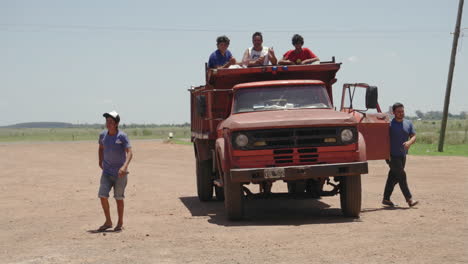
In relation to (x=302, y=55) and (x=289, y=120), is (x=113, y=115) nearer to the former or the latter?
(x=289, y=120)

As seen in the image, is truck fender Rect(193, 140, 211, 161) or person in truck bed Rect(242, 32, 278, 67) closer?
person in truck bed Rect(242, 32, 278, 67)

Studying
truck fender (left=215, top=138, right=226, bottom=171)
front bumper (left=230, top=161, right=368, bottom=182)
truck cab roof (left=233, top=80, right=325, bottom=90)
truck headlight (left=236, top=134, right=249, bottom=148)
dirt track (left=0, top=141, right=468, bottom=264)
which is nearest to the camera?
dirt track (left=0, top=141, right=468, bottom=264)

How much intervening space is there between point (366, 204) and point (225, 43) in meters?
4.06

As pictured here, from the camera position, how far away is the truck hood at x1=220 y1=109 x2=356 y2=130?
1114 centimetres

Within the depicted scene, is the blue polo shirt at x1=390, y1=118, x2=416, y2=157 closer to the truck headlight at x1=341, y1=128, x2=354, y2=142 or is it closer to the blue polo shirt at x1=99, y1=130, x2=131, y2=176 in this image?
the truck headlight at x1=341, y1=128, x2=354, y2=142

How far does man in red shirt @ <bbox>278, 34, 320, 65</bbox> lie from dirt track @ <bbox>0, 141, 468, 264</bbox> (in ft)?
9.07

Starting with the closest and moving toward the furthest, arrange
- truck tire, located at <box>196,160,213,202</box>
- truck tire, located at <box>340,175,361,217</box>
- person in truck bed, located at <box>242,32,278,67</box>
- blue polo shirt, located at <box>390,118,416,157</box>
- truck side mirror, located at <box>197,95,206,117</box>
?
truck tire, located at <box>340,175,361,217</box> < truck side mirror, located at <box>197,95,206,117</box> < blue polo shirt, located at <box>390,118,416,157</box> < person in truck bed, located at <box>242,32,278,67</box> < truck tire, located at <box>196,160,213,202</box>

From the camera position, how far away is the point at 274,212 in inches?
535

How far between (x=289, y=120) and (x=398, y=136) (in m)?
2.85

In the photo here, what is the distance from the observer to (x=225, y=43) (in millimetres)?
13875

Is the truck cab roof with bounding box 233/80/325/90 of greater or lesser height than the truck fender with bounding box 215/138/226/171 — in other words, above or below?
above

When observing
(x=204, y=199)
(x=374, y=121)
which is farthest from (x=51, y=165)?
(x=374, y=121)

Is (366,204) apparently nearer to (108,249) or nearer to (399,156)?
(399,156)

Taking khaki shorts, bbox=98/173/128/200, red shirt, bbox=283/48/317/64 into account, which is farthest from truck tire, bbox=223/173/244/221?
red shirt, bbox=283/48/317/64
